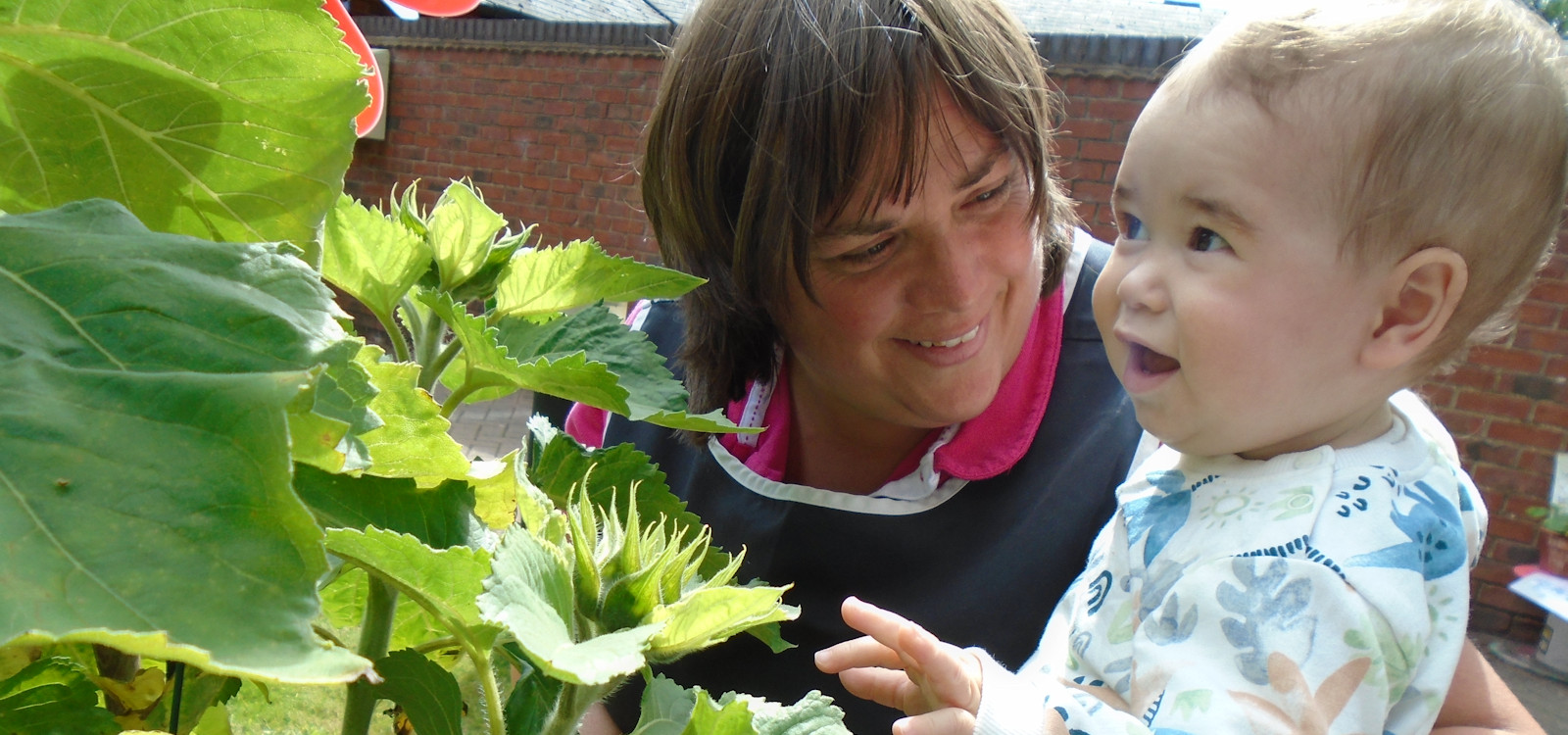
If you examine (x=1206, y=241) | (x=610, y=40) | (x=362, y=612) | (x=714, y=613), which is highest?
(x=1206, y=241)

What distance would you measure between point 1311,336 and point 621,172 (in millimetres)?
7436

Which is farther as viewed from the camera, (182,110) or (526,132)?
(526,132)

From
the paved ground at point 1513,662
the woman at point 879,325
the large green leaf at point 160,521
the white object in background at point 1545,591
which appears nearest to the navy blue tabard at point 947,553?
the woman at point 879,325

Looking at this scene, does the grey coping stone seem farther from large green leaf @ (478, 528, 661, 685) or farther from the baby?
large green leaf @ (478, 528, 661, 685)

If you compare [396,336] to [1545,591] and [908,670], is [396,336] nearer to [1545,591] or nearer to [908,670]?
[908,670]

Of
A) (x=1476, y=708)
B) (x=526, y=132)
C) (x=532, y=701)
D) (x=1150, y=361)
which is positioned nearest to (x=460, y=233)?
(x=532, y=701)

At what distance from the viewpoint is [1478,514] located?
1.10m

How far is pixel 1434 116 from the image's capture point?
36.4 inches

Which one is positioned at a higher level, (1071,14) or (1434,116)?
(1434,116)

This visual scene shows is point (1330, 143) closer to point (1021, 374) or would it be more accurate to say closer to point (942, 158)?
point (942, 158)

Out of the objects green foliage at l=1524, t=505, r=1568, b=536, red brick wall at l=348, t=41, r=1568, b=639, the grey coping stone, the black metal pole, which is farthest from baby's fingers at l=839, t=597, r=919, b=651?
the grey coping stone

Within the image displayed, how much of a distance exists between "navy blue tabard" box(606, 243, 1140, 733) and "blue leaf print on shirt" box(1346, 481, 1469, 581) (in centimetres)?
51

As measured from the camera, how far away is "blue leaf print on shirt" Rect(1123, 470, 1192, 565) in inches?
43.4

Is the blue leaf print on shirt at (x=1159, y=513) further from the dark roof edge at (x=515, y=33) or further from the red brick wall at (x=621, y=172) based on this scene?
the dark roof edge at (x=515, y=33)
